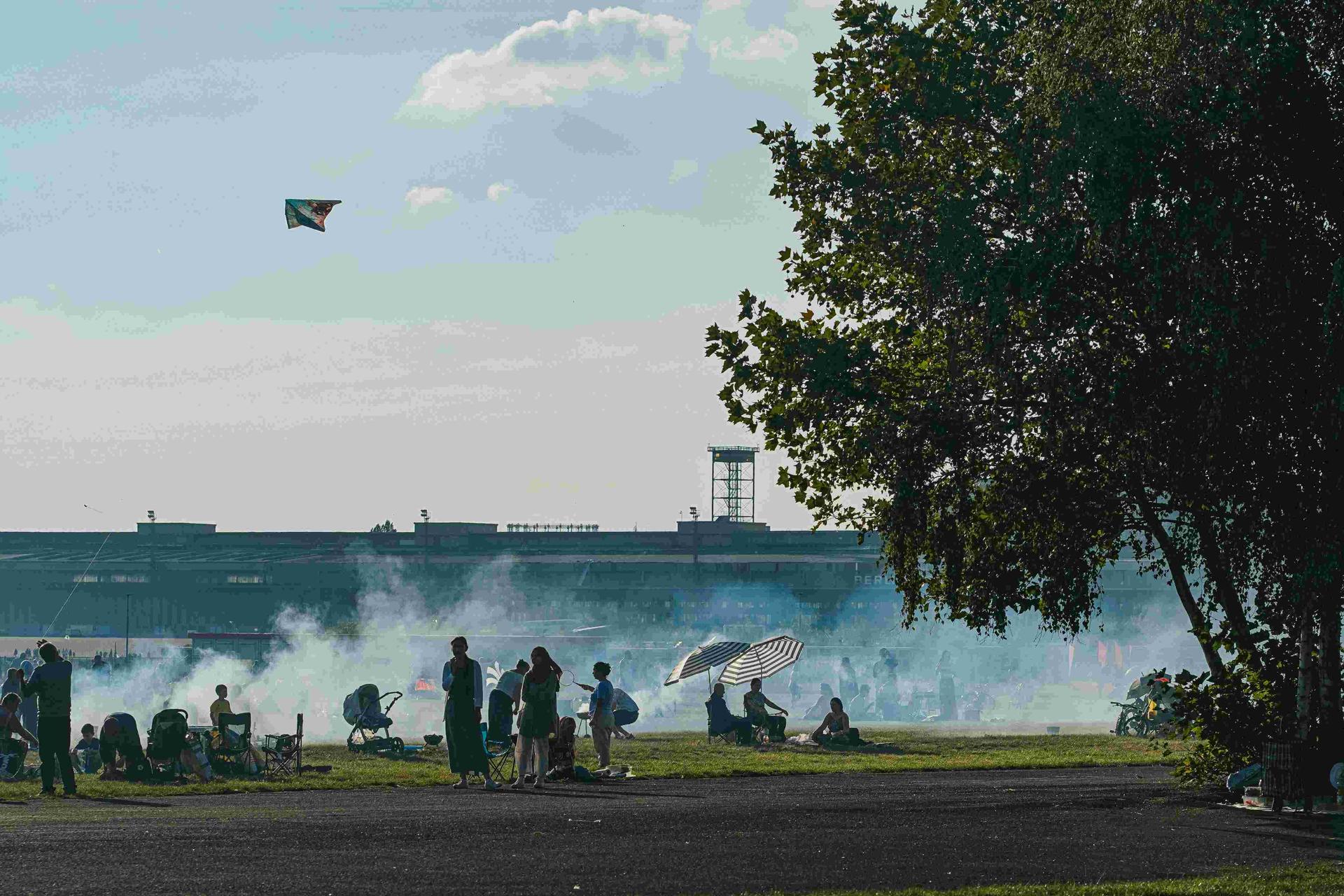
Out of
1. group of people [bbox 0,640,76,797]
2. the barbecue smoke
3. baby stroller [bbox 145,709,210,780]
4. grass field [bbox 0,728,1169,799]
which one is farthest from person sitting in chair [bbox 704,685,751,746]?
group of people [bbox 0,640,76,797]

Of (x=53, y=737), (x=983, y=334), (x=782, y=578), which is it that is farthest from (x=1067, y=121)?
(x=782, y=578)

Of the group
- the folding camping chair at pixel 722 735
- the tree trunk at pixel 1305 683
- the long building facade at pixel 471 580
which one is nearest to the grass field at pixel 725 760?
the folding camping chair at pixel 722 735

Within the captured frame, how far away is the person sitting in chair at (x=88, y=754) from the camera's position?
23781 mm

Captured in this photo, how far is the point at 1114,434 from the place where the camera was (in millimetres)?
16438

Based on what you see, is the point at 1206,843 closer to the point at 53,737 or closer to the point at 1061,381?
the point at 1061,381

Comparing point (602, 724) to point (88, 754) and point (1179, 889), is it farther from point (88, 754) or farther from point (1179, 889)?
point (1179, 889)

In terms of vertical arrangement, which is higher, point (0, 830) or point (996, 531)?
point (996, 531)

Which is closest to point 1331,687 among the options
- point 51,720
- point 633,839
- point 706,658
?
point 633,839

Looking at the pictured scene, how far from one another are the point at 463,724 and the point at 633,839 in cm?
635

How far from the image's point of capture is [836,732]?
28797 millimetres

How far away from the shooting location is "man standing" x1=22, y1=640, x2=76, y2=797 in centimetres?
1889

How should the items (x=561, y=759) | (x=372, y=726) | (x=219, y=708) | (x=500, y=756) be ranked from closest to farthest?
(x=561, y=759)
(x=219, y=708)
(x=500, y=756)
(x=372, y=726)

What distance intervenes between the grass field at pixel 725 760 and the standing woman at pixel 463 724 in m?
0.64

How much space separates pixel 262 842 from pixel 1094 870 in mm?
6353
